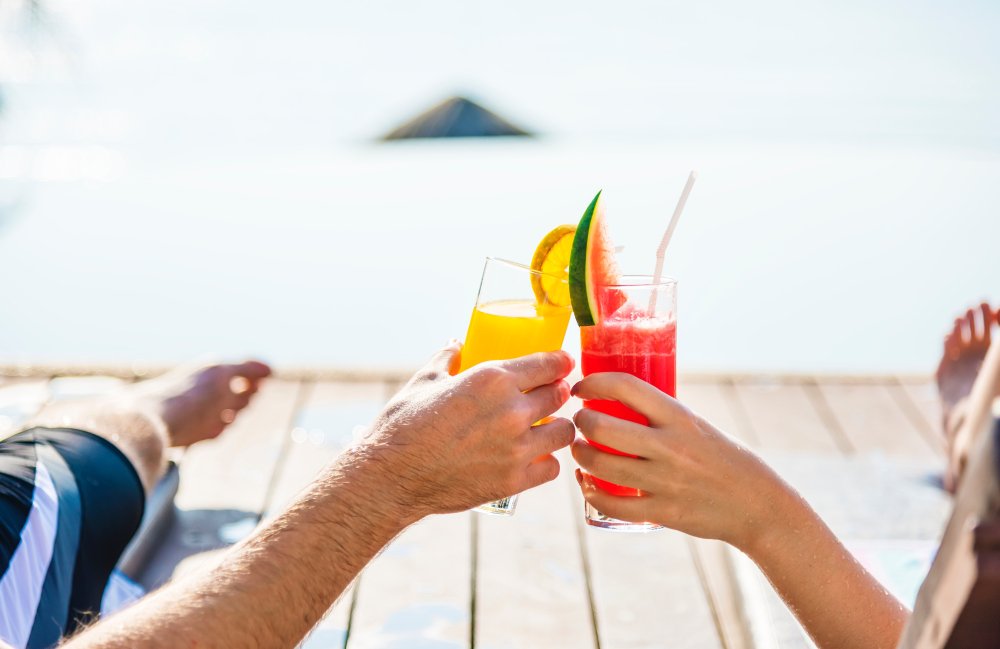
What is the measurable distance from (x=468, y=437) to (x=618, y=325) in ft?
0.91

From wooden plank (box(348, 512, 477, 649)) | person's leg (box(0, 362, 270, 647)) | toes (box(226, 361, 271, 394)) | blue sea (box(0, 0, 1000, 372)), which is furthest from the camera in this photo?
blue sea (box(0, 0, 1000, 372))

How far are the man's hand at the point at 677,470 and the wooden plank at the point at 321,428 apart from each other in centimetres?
95

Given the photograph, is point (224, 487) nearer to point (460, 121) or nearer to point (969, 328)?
point (969, 328)


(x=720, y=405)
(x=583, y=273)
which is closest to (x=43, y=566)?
(x=583, y=273)

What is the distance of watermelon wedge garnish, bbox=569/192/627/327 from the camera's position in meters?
1.11

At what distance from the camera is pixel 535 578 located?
1.96m

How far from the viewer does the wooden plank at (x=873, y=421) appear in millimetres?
2646

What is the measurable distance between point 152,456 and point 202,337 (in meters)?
2.37

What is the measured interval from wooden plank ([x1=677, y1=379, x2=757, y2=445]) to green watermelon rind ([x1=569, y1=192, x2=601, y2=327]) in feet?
5.16

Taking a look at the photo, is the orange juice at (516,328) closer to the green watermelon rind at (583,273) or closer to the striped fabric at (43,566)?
the green watermelon rind at (583,273)

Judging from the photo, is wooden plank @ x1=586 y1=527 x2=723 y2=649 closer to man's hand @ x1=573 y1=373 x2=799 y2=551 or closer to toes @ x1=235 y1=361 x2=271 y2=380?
man's hand @ x1=573 y1=373 x2=799 y2=551

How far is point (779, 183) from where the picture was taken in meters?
6.72

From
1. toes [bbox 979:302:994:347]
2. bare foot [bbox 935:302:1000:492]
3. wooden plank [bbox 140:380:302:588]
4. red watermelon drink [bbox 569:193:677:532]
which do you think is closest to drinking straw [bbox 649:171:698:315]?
red watermelon drink [bbox 569:193:677:532]

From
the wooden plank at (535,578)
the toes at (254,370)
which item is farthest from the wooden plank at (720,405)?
the toes at (254,370)
